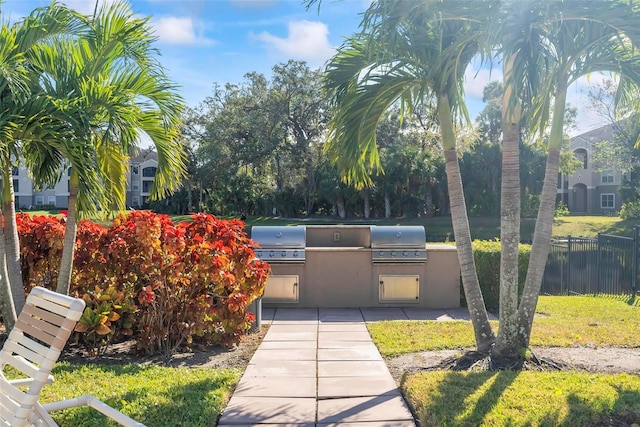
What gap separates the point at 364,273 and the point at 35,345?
611 centimetres

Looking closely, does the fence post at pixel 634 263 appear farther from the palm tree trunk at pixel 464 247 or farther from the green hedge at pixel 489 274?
the palm tree trunk at pixel 464 247

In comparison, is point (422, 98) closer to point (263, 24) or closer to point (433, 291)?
point (433, 291)

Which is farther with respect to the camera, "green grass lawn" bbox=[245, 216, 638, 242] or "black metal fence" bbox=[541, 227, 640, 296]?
"green grass lawn" bbox=[245, 216, 638, 242]

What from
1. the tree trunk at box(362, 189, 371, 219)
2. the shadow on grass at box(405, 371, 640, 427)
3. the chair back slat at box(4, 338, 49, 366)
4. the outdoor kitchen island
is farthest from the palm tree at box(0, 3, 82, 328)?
the tree trunk at box(362, 189, 371, 219)

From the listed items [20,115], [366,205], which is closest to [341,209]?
[366,205]

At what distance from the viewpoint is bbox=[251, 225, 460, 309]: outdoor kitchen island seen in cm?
849

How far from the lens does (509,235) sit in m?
5.28

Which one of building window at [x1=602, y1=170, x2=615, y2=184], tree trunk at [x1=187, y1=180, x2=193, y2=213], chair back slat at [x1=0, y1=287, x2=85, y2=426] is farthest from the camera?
building window at [x1=602, y1=170, x2=615, y2=184]

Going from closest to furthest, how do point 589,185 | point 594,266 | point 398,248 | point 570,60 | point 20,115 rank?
1. point 20,115
2. point 570,60
3. point 398,248
4. point 594,266
5. point 589,185

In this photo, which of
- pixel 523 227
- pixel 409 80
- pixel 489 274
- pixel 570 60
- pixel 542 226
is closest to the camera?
pixel 570 60

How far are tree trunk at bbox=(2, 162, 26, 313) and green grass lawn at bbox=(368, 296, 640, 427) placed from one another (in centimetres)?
402

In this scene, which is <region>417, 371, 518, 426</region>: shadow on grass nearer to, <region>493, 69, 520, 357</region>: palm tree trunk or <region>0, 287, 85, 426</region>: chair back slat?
<region>493, 69, 520, 357</region>: palm tree trunk

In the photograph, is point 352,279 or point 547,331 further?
point 352,279

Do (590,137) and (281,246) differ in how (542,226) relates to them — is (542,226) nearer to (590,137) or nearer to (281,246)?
(281,246)
